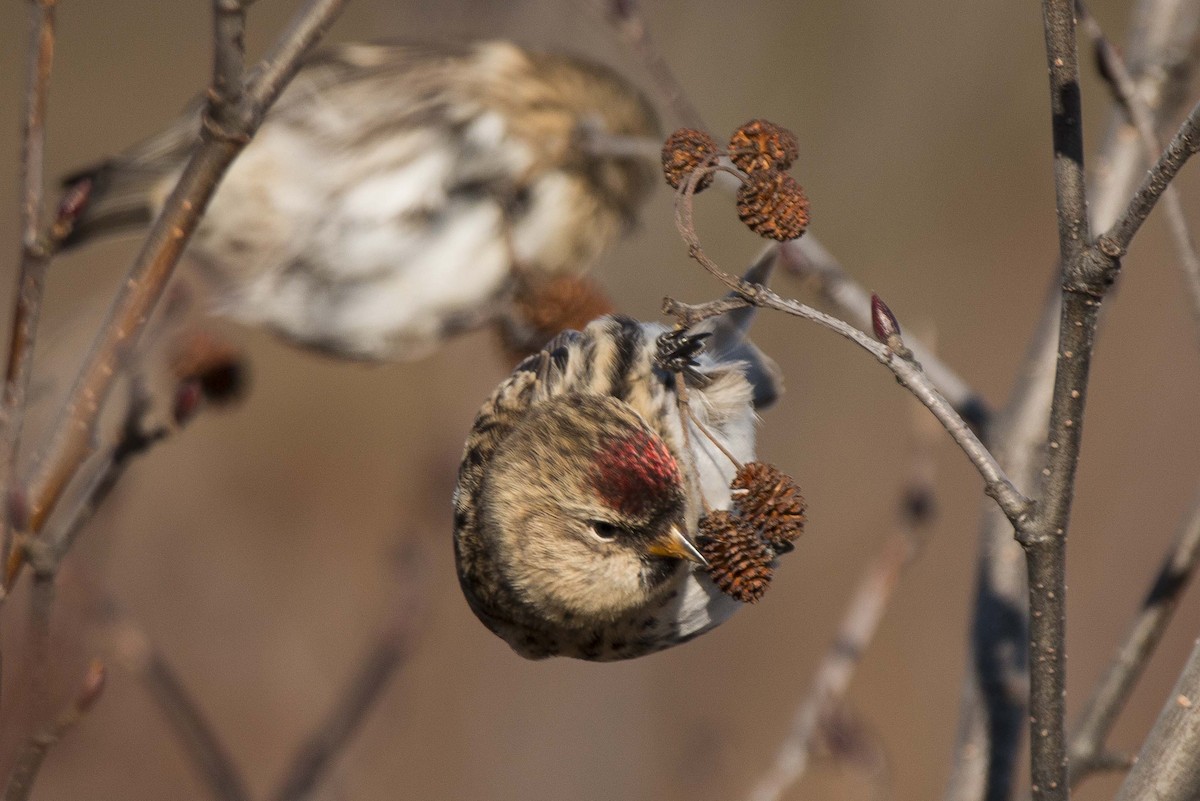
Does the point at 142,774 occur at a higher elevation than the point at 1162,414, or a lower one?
lower

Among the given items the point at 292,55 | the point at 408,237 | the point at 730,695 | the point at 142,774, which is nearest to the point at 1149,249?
the point at 730,695

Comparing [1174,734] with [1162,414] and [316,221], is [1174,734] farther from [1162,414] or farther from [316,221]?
[1162,414]

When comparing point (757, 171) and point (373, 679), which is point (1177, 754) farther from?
point (373, 679)

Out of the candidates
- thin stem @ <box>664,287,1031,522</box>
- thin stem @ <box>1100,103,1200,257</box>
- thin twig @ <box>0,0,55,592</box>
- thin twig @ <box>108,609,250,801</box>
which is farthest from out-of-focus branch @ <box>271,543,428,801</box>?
thin stem @ <box>1100,103,1200,257</box>

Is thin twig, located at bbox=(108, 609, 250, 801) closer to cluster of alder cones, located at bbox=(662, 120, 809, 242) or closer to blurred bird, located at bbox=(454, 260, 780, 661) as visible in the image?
blurred bird, located at bbox=(454, 260, 780, 661)

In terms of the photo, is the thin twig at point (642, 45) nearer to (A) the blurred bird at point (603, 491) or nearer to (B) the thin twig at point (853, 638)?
(A) the blurred bird at point (603, 491)

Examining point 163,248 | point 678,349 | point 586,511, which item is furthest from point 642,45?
point 163,248

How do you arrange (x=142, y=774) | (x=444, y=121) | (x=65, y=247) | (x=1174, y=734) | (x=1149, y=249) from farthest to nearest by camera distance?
(x=1149, y=249), (x=142, y=774), (x=444, y=121), (x=65, y=247), (x=1174, y=734)
